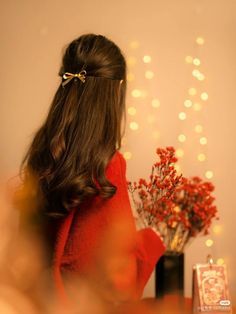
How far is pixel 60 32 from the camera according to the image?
154 cm

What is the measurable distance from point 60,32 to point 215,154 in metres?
0.71

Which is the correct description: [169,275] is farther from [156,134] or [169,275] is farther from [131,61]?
[131,61]

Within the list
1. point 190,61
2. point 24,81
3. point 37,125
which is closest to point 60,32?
point 24,81

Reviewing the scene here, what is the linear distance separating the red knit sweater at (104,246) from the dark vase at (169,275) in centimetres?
8

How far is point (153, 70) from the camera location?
1.57 metres

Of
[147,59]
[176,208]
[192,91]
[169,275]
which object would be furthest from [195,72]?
[169,275]

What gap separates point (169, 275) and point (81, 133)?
438 millimetres

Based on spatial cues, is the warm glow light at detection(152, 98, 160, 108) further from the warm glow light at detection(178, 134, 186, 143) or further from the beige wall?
the warm glow light at detection(178, 134, 186, 143)

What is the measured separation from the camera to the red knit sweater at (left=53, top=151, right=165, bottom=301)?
1067 millimetres

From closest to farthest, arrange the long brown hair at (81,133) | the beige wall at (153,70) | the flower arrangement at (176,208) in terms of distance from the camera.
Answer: the long brown hair at (81,133)
the flower arrangement at (176,208)
the beige wall at (153,70)

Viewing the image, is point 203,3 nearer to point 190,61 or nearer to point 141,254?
point 190,61

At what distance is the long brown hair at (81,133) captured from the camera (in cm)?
105

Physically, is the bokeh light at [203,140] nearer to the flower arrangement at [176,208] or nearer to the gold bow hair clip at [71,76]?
the flower arrangement at [176,208]

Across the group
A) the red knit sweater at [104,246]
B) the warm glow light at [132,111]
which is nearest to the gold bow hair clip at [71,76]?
the red knit sweater at [104,246]
